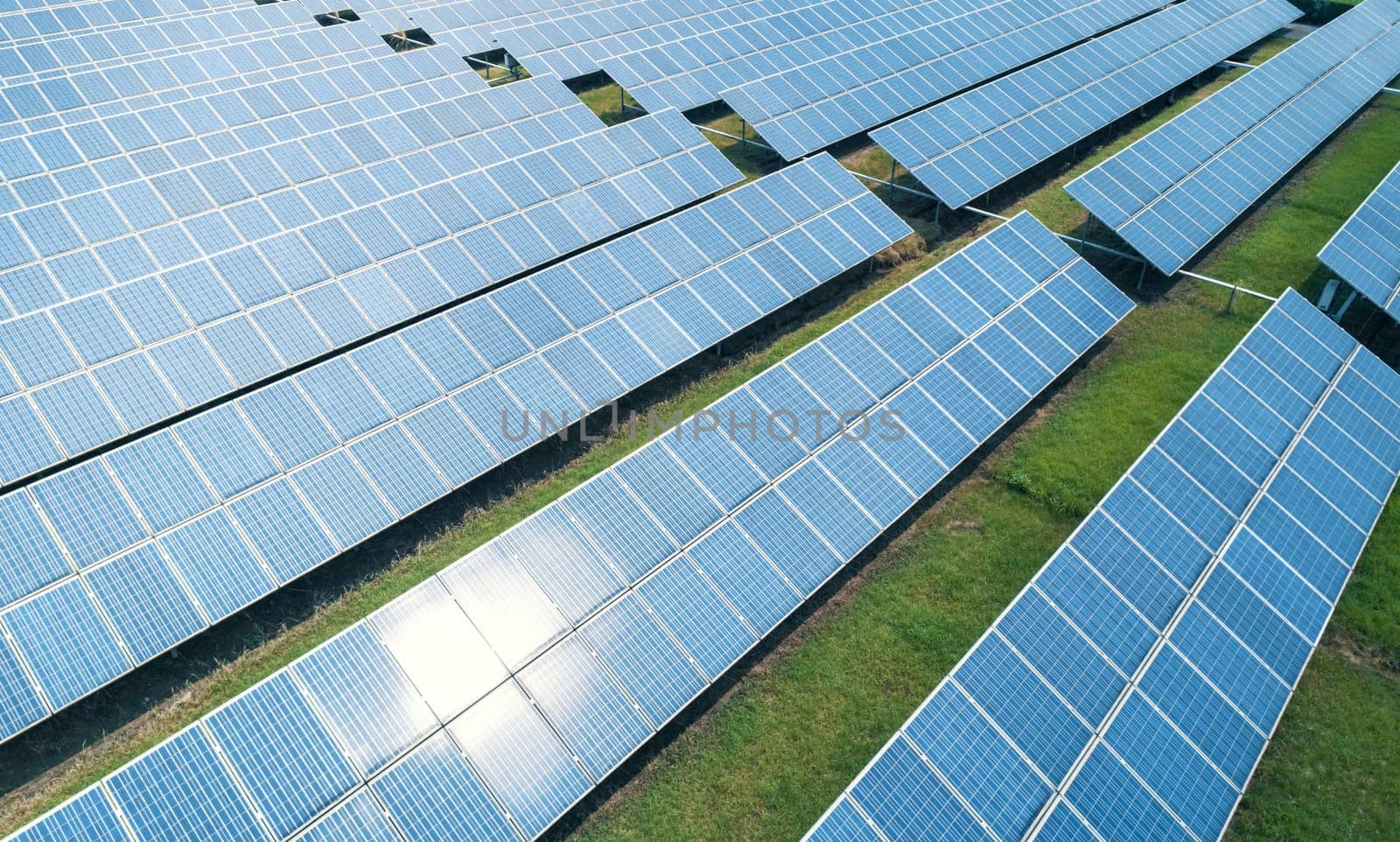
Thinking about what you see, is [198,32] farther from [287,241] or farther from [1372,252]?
[1372,252]

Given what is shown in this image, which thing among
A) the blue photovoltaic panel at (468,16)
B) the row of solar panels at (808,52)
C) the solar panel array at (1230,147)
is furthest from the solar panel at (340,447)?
the blue photovoltaic panel at (468,16)

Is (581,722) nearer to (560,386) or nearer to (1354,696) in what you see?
(560,386)

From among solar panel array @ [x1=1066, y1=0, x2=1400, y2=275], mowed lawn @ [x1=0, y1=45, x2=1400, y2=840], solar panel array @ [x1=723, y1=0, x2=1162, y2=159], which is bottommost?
mowed lawn @ [x1=0, y1=45, x2=1400, y2=840]

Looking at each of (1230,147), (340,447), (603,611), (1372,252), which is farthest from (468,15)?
(1372,252)

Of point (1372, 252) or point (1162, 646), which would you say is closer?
point (1162, 646)

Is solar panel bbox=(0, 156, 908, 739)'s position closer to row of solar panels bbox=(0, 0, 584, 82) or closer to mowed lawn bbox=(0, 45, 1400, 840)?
mowed lawn bbox=(0, 45, 1400, 840)

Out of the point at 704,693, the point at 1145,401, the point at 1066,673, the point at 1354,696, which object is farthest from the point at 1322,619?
the point at 704,693

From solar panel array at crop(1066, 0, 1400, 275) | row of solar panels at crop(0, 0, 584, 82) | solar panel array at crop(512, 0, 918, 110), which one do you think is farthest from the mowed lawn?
row of solar panels at crop(0, 0, 584, 82)
